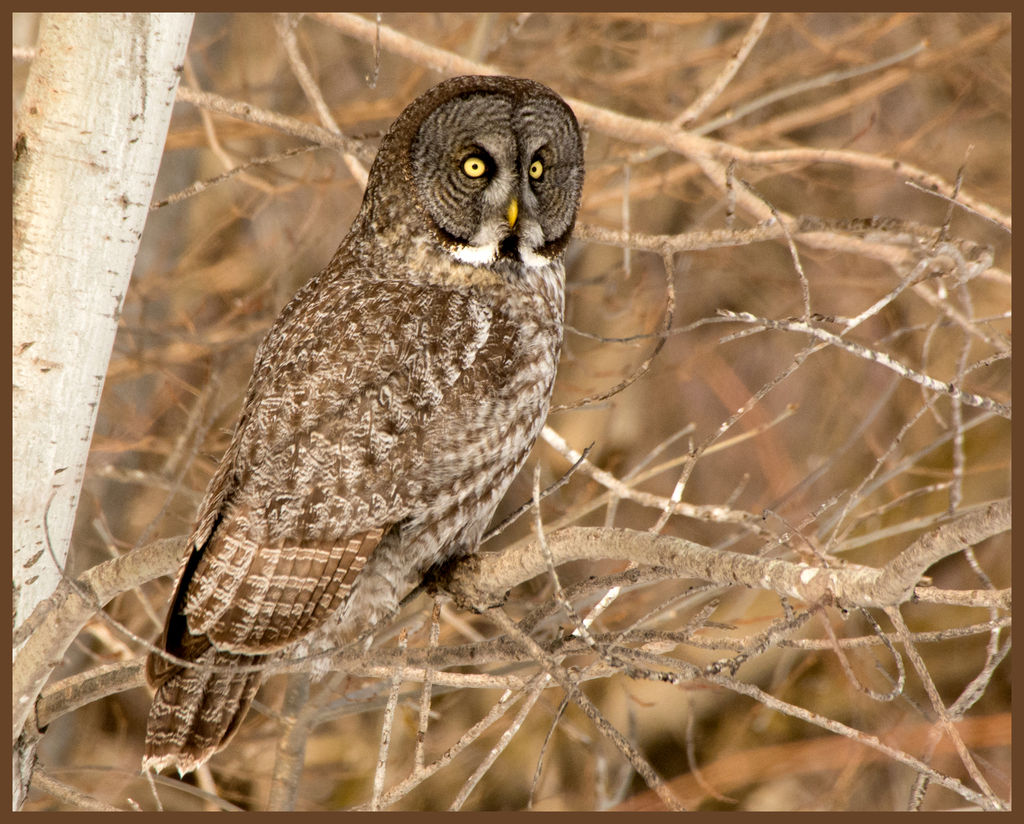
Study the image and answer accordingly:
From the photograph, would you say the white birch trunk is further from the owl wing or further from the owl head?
the owl head

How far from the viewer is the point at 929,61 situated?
516cm

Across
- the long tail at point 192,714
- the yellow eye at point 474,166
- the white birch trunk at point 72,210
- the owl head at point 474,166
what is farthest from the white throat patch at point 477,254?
the long tail at point 192,714

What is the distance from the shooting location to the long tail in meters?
2.57

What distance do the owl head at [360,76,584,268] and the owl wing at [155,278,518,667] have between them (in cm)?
33

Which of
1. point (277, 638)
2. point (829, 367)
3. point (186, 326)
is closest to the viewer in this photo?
point (277, 638)

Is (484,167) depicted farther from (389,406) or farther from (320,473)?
(320,473)

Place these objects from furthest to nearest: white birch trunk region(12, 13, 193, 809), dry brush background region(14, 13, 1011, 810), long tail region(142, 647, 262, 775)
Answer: dry brush background region(14, 13, 1011, 810)
long tail region(142, 647, 262, 775)
white birch trunk region(12, 13, 193, 809)

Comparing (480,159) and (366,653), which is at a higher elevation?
(480,159)

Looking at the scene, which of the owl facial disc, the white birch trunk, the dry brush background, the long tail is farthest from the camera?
the dry brush background

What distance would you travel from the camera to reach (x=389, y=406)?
2.68 m

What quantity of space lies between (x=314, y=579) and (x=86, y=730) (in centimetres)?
335

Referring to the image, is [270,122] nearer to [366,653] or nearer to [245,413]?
[245,413]

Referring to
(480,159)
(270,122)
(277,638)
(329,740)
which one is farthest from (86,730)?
(480,159)

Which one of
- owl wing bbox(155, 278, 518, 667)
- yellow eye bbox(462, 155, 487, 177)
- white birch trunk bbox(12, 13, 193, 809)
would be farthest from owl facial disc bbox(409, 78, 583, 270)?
white birch trunk bbox(12, 13, 193, 809)
